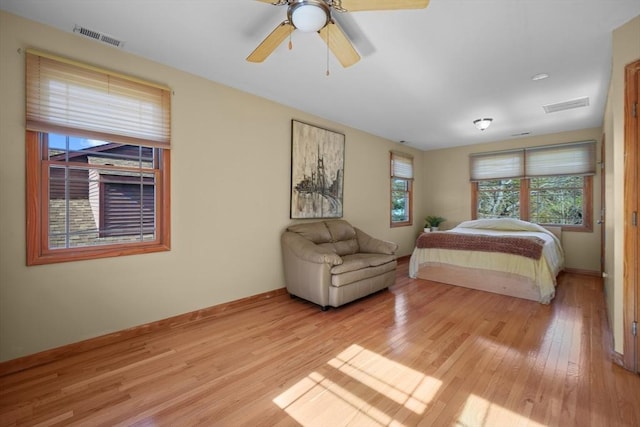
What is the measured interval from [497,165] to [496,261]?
2884 mm

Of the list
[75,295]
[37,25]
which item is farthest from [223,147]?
[75,295]

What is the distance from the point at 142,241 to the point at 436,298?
352cm

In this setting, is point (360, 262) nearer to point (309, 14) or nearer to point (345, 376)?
point (345, 376)

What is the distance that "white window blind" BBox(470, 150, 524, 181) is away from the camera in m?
5.51

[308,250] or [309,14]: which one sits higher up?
[309,14]

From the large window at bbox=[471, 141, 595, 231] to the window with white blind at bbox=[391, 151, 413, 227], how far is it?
134 cm

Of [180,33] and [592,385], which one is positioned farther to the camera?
[180,33]

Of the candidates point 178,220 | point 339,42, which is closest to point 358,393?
point 178,220

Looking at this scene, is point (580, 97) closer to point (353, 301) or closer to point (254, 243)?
point (353, 301)

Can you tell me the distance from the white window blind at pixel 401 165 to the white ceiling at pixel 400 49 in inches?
74.6

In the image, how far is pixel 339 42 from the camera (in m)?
1.93

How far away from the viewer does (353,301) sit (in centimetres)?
354

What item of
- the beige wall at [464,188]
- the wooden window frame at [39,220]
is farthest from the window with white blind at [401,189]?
the wooden window frame at [39,220]

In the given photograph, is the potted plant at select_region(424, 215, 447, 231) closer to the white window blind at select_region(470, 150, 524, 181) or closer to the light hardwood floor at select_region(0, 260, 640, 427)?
the white window blind at select_region(470, 150, 524, 181)
